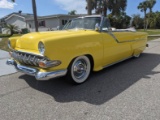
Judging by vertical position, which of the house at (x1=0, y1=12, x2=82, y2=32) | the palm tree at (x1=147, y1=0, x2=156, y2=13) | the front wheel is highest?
the palm tree at (x1=147, y1=0, x2=156, y2=13)

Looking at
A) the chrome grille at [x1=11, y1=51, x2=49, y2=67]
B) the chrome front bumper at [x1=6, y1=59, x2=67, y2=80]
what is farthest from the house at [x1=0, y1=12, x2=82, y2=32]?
the chrome front bumper at [x1=6, y1=59, x2=67, y2=80]

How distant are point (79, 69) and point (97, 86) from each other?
562 millimetres

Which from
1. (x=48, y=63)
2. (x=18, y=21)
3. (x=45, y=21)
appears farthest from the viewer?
(x=18, y=21)

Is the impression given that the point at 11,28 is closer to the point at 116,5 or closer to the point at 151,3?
Result: the point at 116,5

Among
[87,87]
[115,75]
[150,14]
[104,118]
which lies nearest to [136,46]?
[115,75]

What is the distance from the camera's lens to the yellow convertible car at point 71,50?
3.49 metres

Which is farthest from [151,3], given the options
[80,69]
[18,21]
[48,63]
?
[48,63]

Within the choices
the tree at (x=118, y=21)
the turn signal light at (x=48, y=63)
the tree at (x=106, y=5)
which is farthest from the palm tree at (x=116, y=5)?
the turn signal light at (x=48, y=63)

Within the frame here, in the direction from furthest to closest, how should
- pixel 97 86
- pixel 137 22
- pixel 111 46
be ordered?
1. pixel 137 22
2. pixel 111 46
3. pixel 97 86

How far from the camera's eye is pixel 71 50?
147 inches

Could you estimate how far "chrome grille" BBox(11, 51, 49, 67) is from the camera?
3.61 meters

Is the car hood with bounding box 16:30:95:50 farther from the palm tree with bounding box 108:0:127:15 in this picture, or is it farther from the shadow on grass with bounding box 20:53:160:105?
the palm tree with bounding box 108:0:127:15

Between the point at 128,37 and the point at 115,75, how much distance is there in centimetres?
159

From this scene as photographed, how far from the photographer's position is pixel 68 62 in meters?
3.72
